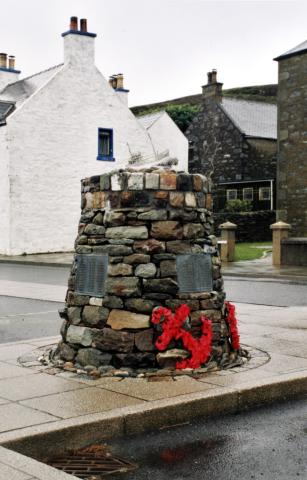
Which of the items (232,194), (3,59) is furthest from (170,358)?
(232,194)

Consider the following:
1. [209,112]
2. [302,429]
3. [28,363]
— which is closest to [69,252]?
[209,112]

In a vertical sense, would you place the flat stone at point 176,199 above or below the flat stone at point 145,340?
above

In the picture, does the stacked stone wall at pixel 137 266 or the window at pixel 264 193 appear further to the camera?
the window at pixel 264 193

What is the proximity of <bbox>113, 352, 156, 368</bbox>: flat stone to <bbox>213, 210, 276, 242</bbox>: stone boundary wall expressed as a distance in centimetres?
2885

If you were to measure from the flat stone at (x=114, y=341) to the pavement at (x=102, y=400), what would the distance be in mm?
346

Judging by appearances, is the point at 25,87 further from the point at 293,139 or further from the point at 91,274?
the point at 91,274

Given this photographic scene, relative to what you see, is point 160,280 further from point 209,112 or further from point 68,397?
point 209,112

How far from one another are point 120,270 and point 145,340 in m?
0.75

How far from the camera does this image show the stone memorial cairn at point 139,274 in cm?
680

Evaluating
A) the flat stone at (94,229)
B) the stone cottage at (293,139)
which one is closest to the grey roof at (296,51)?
the stone cottage at (293,139)

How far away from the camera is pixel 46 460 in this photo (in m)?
4.79

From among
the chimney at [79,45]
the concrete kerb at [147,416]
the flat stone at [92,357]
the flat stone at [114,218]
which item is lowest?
the concrete kerb at [147,416]

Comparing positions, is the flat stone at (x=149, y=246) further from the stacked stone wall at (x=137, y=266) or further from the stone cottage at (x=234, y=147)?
the stone cottage at (x=234, y=147)

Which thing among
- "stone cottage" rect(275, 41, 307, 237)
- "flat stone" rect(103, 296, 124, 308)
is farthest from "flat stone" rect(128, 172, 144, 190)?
"stone cottage" rect(275, 41, 307, 237)
